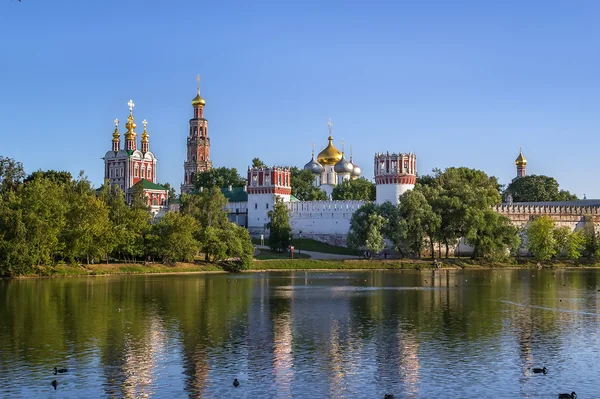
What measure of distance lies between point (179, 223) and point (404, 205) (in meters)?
21.7

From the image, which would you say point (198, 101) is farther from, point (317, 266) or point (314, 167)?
point (317, 266)

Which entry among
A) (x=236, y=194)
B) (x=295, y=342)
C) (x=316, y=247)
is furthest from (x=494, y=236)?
(x=295, y=342)

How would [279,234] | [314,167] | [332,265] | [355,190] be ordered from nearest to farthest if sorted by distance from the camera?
[332,265] → [279,234] → [355,190] → [314,167]

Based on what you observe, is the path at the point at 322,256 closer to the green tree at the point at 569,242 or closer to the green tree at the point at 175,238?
the green tree at the point at 175,238

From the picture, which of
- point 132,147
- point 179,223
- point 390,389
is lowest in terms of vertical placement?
point 390,389

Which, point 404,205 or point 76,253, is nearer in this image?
point 76,253

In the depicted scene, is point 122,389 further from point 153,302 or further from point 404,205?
point 404,205

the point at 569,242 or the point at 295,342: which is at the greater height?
the point at 569,242

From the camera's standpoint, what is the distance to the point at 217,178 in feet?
387

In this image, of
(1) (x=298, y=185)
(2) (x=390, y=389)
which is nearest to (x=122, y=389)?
(2) (x=390, y=389)

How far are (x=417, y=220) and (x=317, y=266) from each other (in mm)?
9764

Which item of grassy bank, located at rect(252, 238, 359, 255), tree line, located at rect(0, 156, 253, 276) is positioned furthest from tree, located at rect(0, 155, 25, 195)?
grassy bank, located at rect(252, 238, 359, 255)

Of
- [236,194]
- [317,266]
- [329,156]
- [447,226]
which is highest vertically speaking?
[329,156]

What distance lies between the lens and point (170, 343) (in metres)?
27.3
